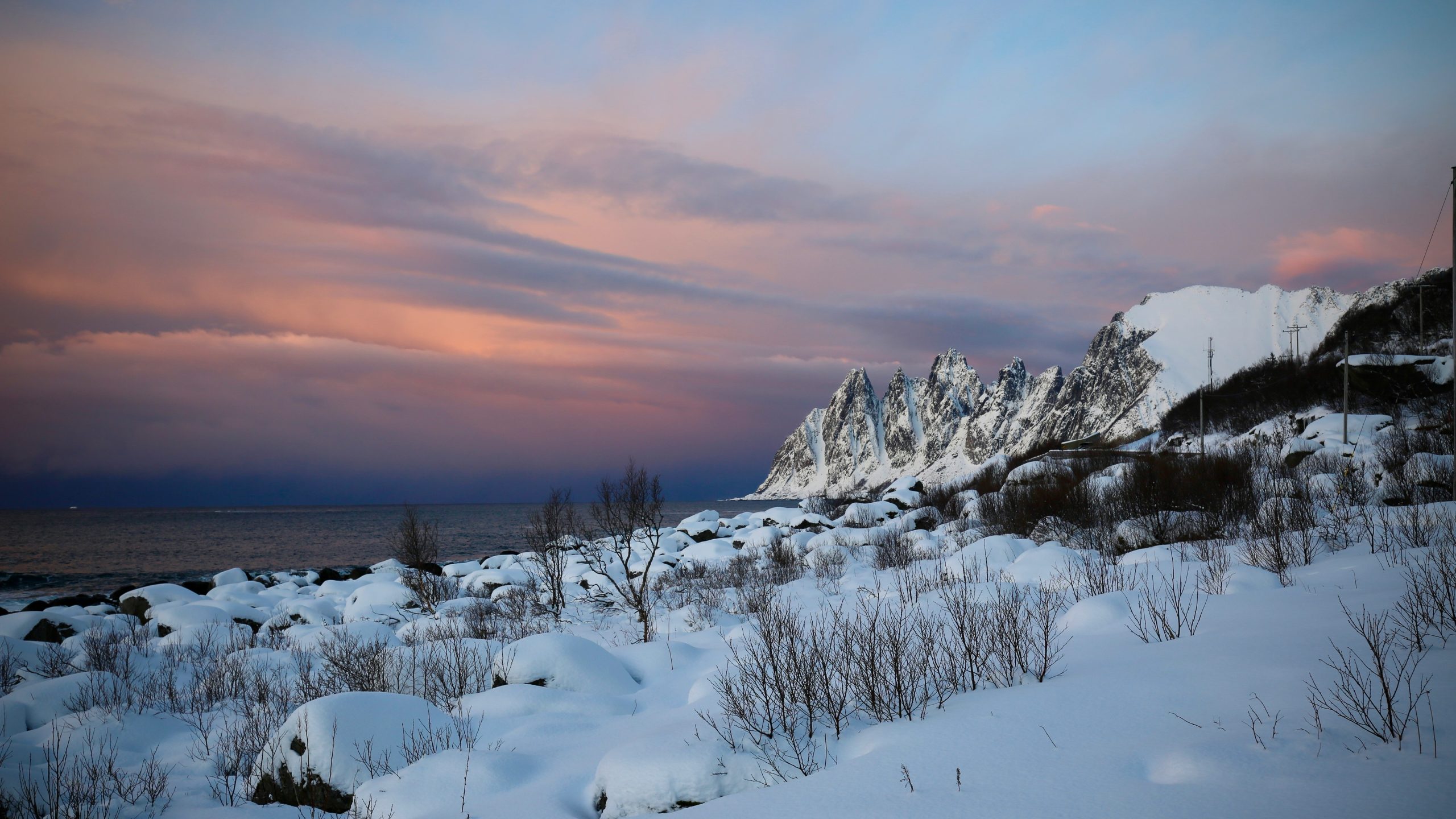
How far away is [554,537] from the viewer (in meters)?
22.5

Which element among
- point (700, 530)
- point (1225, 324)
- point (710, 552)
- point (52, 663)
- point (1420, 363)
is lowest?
point (700, 530)

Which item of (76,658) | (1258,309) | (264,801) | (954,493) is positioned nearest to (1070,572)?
(264,801)

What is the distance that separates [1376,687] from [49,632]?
25.8 meters

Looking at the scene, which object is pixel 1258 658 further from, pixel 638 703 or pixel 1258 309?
pixel 1258 309

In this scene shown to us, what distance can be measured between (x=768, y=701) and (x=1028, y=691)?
2106mm

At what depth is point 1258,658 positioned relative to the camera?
199 inches

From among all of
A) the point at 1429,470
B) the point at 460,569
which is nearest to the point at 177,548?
the point at 460,569

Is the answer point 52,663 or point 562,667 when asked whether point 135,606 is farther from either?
point 562,667

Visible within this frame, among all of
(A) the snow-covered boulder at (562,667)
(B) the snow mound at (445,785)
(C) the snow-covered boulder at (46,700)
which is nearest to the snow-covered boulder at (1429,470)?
(A) the snow-covered boulder at (562,667)

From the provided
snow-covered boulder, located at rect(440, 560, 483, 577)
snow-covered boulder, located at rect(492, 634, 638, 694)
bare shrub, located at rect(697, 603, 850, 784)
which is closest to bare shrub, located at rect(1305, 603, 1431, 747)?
bare shrub, located at rect(697, 603, 850, 784)

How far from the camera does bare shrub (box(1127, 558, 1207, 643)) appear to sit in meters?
6.54

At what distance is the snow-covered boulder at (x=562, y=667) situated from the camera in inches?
319

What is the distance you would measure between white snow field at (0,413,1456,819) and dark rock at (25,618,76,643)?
15.0 feet

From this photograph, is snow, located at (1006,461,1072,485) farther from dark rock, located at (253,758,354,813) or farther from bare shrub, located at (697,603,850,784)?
dark rock, located at (253,758,354,813)
